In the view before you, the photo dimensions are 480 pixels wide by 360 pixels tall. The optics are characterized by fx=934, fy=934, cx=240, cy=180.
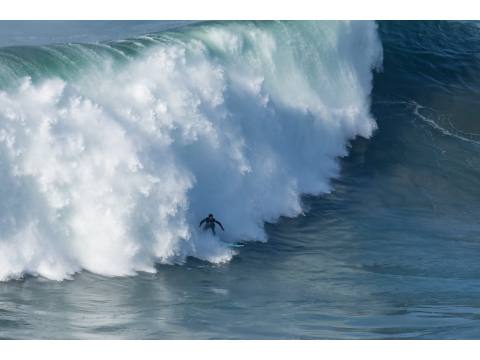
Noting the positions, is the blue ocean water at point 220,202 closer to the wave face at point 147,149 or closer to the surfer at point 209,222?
the wave face at point 147,149

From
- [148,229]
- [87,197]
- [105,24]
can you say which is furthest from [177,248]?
[105,24]

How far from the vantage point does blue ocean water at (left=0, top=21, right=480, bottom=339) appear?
59.1 feet

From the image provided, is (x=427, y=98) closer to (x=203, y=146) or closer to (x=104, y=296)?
(x=203, y=146)

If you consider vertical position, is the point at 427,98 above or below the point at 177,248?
above

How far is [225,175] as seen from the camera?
24.1 meters

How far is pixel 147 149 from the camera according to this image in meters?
21.8

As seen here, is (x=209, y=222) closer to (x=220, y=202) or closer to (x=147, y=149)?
Result: (x=220, y=202)

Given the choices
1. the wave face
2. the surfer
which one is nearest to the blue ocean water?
the wave face

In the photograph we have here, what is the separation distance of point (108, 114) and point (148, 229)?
2834mm

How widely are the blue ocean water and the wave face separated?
5 cm

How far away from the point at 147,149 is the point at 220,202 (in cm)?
286

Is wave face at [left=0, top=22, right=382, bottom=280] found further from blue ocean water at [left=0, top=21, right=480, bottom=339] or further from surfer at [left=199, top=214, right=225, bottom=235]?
surfer at [left=199, top=214, right=225, bottom=235]

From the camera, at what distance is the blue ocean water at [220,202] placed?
18.0 metres

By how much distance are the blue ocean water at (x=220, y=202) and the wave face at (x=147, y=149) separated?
5 centimetres
